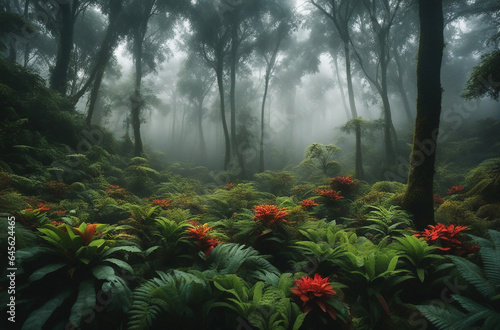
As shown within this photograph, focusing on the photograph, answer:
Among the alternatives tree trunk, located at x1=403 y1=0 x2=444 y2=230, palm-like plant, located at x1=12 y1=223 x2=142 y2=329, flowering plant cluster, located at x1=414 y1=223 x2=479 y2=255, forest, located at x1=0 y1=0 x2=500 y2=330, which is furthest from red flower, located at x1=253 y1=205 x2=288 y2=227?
tree trunk, located at x1=403 y1=0 x2=444 y2=230

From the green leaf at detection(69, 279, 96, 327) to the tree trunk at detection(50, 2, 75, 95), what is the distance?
13.6 meters

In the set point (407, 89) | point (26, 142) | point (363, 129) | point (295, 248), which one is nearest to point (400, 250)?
point (295, 248)

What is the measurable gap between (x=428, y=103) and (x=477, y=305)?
423 cm

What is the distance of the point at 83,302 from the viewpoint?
213 centimetres

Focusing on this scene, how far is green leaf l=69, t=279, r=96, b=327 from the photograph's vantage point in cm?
199

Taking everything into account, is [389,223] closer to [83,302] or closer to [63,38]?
[83,302]

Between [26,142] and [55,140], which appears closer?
[26,142]

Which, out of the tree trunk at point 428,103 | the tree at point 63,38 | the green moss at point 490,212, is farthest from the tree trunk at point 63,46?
the green moss at point 490,212

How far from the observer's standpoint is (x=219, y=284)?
→ 2.59 meters

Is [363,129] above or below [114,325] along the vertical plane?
above

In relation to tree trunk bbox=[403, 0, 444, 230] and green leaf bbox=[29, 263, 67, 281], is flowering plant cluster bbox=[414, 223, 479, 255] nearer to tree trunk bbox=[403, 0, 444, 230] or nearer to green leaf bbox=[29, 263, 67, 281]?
tree trunk bbox=[403, 0, 444, 230]

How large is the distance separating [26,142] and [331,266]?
9874mm

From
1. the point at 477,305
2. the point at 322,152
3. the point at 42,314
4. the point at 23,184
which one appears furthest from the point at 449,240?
the point at 23,184

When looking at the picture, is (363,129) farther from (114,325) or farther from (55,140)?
(55,140)
